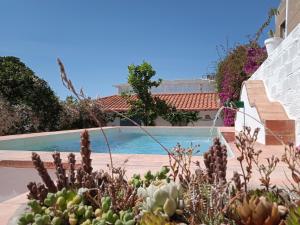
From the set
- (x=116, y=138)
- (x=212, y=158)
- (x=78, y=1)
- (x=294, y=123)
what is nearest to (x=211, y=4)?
(x=78, y=1)

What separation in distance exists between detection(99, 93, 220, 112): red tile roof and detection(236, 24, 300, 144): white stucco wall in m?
13.1

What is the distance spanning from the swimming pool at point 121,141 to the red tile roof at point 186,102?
6.49 meters

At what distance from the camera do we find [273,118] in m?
7.39

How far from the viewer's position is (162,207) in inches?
74.0

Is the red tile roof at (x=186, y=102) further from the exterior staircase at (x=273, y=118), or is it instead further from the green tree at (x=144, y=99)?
the exterior staircase at (x=273, y=118)

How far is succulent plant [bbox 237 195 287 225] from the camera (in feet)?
5.19

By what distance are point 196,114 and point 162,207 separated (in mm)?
21410

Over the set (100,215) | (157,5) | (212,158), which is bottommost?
(100,215)

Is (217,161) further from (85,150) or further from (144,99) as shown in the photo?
(144,99)

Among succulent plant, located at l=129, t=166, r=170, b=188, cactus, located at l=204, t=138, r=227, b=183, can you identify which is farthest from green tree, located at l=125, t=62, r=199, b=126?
cactus, located at l=204, t=138, r=227, b=183

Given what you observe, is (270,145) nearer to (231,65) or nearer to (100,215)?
(100,215)

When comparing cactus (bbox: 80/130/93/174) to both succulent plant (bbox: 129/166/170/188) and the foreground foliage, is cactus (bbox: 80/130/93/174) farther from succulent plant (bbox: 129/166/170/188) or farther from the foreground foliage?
succulent plant (bbox: 129/166/170/188)

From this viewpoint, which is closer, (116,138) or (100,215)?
(100,215)

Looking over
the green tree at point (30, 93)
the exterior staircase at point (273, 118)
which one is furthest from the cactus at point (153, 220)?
the green tree at point (30, 93)
